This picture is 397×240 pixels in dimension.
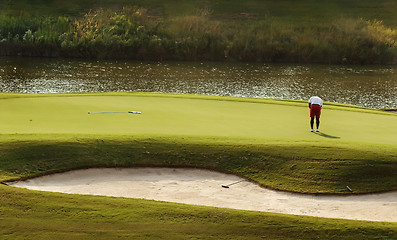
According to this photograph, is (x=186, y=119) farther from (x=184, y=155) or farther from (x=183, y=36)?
(x=183, y=36)

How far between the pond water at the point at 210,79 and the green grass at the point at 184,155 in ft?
49.5

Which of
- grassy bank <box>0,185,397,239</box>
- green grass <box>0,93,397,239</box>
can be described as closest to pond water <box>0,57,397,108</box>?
green grass <box>0,93,397,239</box>

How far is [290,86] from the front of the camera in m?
37.2

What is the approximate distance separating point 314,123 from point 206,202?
20.1 feet

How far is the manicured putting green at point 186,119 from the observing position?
14094 mm

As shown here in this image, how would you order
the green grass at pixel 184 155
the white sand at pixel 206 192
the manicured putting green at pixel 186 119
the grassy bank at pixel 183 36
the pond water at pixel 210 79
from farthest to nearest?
the grassy bank at pixel 183 36
the pond water at pixel 210 79
the manicured putting green at pixel 186 119
the white sand at pixel 206 192
the green grass at pixel 184 155

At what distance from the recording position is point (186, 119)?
15.5 metres

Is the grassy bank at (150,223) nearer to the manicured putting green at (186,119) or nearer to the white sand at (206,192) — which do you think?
the white sand at (206,192)

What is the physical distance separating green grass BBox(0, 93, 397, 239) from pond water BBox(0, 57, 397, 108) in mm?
15079

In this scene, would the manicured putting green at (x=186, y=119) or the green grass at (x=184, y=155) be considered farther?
the manicured putting green at (x=186, y=119)

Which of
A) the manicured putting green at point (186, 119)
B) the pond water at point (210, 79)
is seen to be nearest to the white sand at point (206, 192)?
the manicured putting green at point (186, 119)

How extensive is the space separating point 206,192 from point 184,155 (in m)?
1.65

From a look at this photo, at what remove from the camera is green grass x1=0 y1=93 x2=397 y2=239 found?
924cm

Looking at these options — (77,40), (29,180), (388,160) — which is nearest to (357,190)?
(388,160)
